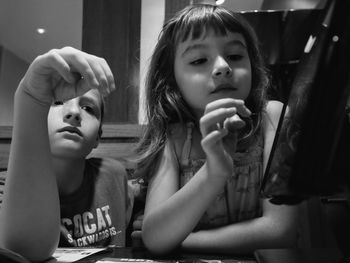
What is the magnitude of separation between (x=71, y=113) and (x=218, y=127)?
1.66ft

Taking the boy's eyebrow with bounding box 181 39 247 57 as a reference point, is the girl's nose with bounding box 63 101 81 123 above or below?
below

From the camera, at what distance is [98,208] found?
1.08m

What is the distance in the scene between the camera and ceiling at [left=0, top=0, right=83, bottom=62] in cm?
279

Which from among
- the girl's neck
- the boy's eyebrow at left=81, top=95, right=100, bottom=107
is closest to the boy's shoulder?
the girl's neck

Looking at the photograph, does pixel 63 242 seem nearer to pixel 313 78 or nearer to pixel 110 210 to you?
pixel 110 210

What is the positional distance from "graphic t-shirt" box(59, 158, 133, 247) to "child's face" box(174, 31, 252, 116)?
41 centimetres

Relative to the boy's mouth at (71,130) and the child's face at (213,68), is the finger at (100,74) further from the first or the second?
the boy's mouth at (71,130)

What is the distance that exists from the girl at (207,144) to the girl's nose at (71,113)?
0.19 metres

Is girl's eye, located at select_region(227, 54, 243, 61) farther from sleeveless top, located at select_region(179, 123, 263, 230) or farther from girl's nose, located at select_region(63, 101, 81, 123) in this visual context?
girl's nose, located at select_region(63, 101, 81, 123)

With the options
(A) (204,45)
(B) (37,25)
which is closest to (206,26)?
(A) (204,45)

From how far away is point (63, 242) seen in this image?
3.04 ft

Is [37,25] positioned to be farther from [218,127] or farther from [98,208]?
[218,127]

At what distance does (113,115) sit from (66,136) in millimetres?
969

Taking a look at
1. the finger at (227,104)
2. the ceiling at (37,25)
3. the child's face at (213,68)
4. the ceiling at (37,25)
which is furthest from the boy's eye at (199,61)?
the ceiling at (37,25)
